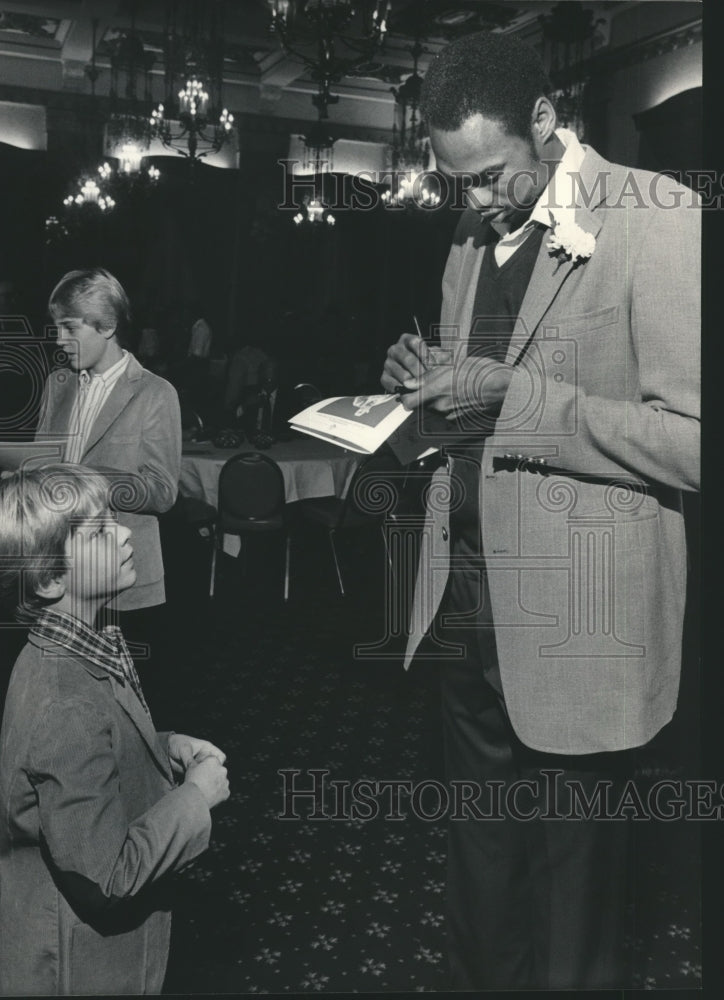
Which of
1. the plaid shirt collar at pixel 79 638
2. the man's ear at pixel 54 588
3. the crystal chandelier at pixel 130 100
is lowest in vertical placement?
Result: the plaid shirt collar at pixel 79 638

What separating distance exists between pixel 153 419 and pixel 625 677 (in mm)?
1127

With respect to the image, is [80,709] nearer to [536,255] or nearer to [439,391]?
[439,391]

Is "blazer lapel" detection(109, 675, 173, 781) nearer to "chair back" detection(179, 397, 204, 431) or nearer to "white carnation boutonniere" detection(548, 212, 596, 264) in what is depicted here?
"chair back" detection(179, 397, 204, 431)

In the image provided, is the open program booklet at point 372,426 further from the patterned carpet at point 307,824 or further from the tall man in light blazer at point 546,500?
the patterned carpet at point 307,824

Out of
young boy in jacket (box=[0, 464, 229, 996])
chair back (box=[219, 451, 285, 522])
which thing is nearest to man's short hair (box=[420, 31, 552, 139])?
chair back (box=[219, 451, 285, 522])

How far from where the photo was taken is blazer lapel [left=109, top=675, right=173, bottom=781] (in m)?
1.72

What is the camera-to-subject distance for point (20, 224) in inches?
83.6

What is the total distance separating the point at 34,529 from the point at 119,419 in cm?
50

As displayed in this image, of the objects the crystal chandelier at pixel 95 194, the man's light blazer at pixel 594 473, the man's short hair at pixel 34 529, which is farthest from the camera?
the crystal chandelier at pixel 95 194

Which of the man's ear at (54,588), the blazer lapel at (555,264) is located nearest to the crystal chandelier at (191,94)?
the blazer lapel at (555,264)

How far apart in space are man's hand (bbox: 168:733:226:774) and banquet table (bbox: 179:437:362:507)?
0.53 metres

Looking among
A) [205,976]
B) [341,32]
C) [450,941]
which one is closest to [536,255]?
[341,32]

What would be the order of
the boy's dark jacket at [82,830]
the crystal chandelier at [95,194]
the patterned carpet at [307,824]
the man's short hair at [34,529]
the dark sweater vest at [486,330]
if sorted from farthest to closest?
the patterned carpet at [307,824]
the crystal chandelier at [95,194]
the dark sweater vest at [486,330]
the man's short hair at [34,529]
the boy's dark jacket at [82,830]

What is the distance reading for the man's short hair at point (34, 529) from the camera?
5.55 feet
